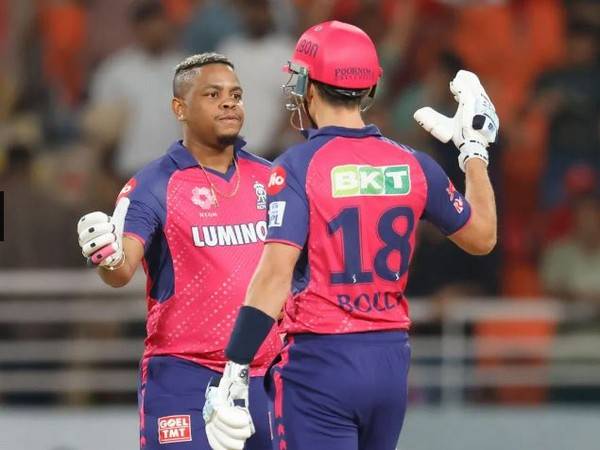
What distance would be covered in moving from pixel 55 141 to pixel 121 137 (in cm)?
62

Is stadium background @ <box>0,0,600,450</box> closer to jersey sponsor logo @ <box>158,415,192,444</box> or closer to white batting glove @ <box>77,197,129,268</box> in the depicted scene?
jersey sponsor logo @ <box>158,415,192,444</box>

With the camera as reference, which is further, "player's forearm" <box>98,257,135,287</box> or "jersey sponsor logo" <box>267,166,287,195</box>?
"player's forearm" <box>98,257,135,287</box>

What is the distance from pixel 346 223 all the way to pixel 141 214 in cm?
111

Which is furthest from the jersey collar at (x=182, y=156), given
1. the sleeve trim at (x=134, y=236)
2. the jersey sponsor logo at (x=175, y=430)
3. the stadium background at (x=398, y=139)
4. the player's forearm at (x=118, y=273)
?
the stadium background at (x=398, y=139)

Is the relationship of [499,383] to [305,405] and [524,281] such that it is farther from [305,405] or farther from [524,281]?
[305,405]

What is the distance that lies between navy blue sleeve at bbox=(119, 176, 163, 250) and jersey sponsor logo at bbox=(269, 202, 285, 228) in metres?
0.90

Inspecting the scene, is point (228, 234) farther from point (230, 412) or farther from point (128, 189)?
point (230, 412)

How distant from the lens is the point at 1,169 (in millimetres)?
10164

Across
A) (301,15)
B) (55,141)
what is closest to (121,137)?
(55,141)

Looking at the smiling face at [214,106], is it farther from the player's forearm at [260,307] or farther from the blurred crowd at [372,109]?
the blurred crowd at [372,109]

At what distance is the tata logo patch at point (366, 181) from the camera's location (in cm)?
447

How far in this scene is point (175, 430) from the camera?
17.6 feet

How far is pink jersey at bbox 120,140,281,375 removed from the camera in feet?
17.8

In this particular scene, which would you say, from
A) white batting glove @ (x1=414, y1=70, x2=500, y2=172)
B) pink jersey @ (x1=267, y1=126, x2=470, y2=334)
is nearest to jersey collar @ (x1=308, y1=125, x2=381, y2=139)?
pink jersey @ (x1=267, y1=126, x2=470, y2=334)
